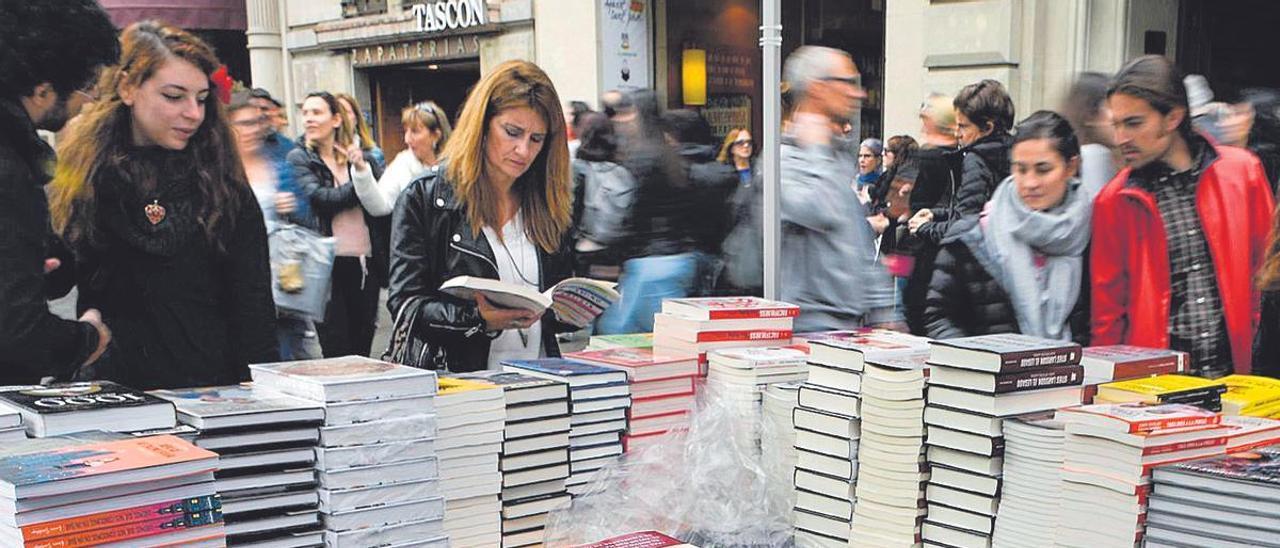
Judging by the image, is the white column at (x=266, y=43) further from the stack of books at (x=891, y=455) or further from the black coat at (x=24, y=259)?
the stack of books at (x=891, y=455)

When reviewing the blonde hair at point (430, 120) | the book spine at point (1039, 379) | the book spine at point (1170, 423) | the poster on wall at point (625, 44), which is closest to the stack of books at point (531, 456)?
the book spine at point (1039, 379)

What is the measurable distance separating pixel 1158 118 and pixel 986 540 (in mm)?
1498

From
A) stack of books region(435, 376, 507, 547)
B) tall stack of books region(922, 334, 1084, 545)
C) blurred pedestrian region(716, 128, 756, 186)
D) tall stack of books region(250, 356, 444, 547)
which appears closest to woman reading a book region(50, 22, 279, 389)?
tall stack of books region(250, 356, 444, 547)

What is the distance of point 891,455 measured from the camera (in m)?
2.39

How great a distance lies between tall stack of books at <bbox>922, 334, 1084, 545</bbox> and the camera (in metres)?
2.20

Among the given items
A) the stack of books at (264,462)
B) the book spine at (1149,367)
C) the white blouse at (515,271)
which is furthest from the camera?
the white blouse at (515,271)

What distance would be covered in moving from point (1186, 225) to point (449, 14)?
34.1ft

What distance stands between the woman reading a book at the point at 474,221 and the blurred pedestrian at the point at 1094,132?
66.3 inches

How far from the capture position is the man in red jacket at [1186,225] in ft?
10.0

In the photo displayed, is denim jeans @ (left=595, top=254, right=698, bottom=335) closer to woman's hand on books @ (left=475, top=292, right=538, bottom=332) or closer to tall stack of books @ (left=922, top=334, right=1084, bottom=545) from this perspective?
woman's hand on books @ (left=475, top=292, right=538, bottom=332)

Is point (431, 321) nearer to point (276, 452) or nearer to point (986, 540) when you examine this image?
point (276, 452)

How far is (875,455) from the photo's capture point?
2414 millimetres

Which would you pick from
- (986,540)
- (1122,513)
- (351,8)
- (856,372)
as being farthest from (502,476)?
(351,8)

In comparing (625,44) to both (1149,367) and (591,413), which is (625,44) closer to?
(591,413)
